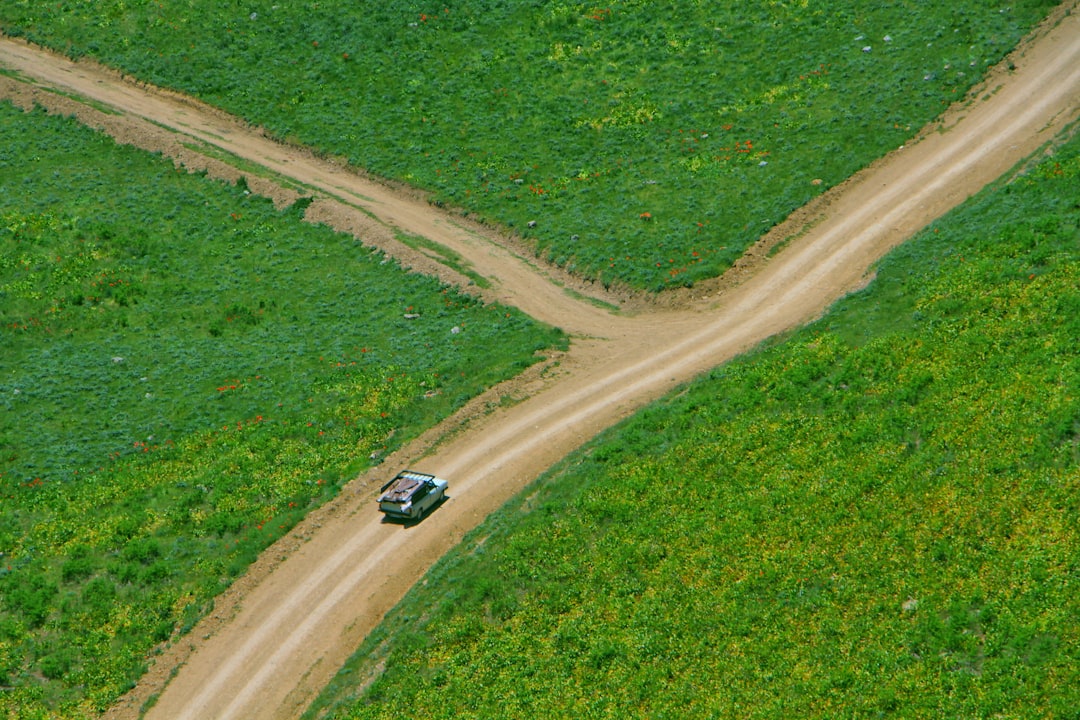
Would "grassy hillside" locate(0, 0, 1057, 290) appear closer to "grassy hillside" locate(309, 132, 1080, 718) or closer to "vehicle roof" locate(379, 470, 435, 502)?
"grassy hillside" locate(309, 132, 1080, 718)

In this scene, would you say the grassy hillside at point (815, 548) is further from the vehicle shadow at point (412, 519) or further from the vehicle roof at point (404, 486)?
the vehicle roof at point (404, 486)

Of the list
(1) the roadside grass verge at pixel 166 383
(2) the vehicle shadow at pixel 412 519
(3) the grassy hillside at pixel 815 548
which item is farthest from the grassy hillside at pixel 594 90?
(2) the vehicle shadow at pixel 412 519

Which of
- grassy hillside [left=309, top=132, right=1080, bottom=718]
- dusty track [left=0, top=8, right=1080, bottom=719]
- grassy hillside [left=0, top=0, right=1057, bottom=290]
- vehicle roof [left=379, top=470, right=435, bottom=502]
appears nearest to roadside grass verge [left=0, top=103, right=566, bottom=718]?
dusty track [left=0, top=8, right=1080, bottom=719]

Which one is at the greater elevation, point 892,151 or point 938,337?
point 892,151

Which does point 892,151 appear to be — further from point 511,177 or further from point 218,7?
point 218,7

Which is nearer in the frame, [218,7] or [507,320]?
[507,320]

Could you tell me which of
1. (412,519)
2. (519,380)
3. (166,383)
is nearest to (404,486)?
(412,519)

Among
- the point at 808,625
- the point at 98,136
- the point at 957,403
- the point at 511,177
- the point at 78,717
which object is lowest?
the point at 808,625

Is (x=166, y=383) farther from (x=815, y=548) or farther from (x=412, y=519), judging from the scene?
(x=815, y=548)

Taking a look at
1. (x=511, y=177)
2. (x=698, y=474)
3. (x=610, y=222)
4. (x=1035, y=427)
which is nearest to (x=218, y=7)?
(x=511, y=177)
